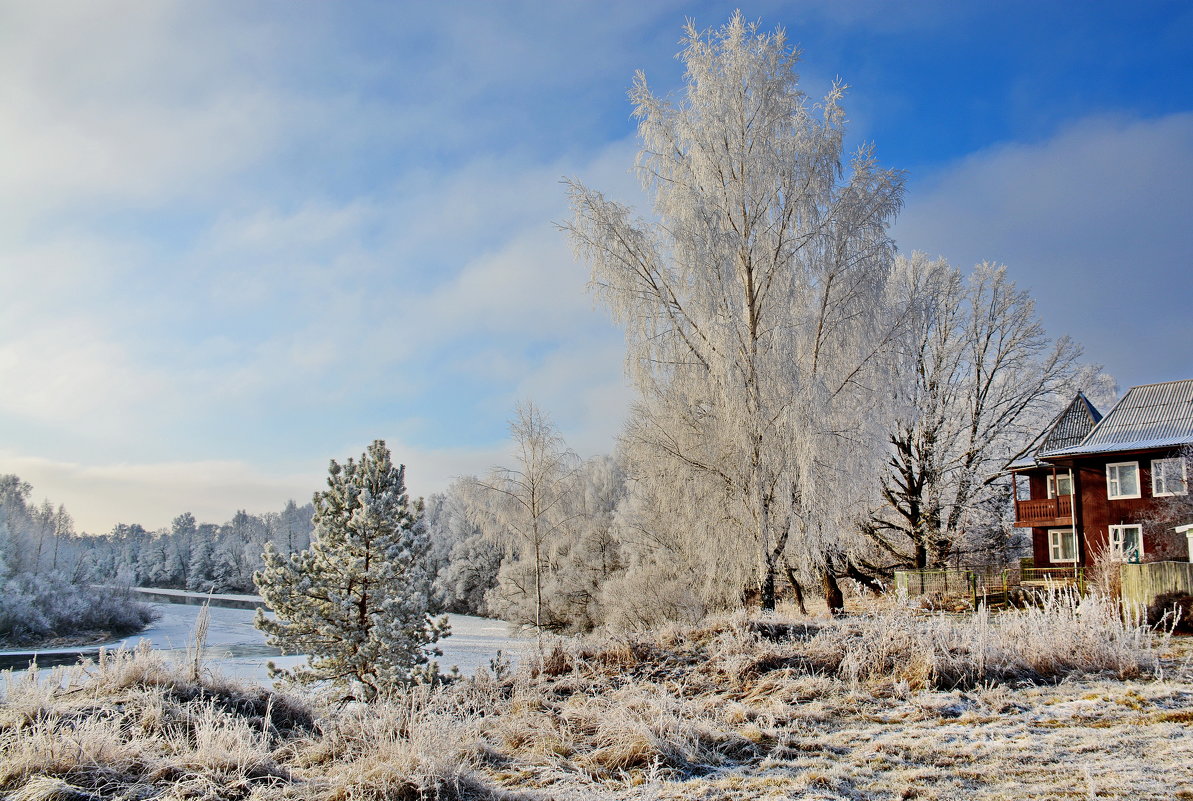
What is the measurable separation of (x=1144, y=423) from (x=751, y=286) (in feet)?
57.7

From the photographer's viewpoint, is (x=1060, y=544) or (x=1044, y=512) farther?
(x=1060, y=544)

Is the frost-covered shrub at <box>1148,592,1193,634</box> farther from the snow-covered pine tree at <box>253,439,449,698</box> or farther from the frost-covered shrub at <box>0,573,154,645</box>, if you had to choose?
the frost-covered shrub at <box>0,573,154,645</box>

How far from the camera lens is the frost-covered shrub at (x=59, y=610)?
1487 inches

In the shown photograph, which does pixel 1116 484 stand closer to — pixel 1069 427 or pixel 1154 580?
pixel 1069 427

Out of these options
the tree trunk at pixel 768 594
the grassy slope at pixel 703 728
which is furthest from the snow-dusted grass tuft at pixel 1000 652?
the tree trunk at pixel 768 594

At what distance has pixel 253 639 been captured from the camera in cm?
3719

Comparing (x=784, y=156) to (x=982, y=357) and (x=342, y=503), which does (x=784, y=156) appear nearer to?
(x=342, y=503)

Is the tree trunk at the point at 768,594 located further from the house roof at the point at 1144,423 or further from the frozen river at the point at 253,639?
the house roof at the point at 1144,423

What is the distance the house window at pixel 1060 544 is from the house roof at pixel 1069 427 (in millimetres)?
4566

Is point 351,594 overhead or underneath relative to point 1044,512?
underneath

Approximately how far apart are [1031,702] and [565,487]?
69.0 ft

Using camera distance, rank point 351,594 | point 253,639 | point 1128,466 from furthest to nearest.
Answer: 1. point 253,639
2. point 1128,466
3. point 351,594

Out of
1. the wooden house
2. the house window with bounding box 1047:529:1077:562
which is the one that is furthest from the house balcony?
the house window with bounding box 1047:529:1077:562

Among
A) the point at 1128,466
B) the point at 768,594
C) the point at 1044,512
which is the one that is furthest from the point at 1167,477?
the point at 768,594
